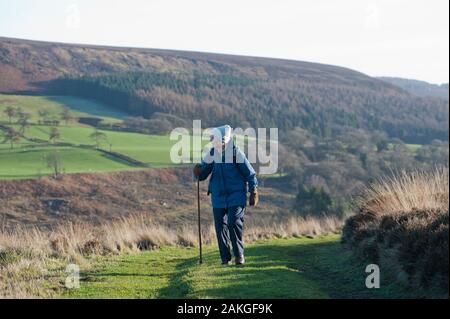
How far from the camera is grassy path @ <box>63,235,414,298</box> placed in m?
8.77

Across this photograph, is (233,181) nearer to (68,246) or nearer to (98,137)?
(68,246)

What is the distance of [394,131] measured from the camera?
91.6 meters

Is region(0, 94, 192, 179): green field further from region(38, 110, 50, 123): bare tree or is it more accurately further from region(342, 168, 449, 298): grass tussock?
region(342, 168, 449, 298): grass tussock

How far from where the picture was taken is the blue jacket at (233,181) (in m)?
10.7

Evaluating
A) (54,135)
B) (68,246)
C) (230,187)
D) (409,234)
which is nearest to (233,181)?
(230,187)

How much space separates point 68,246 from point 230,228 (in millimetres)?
4677

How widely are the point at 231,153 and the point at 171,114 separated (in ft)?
229

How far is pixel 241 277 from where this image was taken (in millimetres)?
9641

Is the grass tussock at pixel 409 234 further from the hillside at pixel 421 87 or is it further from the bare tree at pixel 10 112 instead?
the hillside at pixel 421 87

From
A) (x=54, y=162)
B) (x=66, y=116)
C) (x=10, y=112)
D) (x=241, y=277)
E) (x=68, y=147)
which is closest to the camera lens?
(x=241, y=277)

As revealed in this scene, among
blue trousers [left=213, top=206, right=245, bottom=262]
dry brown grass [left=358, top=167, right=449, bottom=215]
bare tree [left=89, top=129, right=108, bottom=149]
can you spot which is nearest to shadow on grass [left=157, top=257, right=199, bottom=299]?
blue trousers [left=213, top=206, right=245, bottom=262]

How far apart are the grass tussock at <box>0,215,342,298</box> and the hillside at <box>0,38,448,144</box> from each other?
44.3 metres
